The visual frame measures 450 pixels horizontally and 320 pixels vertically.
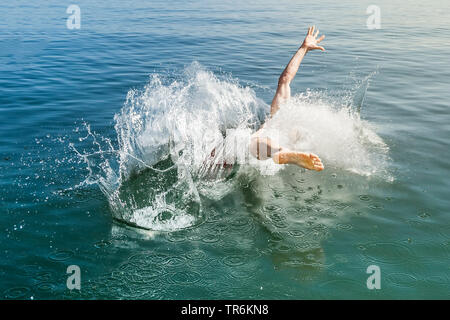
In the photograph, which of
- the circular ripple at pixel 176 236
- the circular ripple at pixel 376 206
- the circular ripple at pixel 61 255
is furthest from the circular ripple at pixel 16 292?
the circular ripple at pixel 376 206

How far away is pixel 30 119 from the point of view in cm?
1034

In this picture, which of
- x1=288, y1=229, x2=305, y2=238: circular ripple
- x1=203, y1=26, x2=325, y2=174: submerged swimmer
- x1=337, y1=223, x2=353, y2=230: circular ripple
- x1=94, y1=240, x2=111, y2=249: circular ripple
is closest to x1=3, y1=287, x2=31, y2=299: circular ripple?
x1=94, y1=240, x2=111, y2=249: circular ripple

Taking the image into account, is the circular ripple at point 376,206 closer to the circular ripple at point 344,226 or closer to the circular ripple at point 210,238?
the circular ripple at point 344,226

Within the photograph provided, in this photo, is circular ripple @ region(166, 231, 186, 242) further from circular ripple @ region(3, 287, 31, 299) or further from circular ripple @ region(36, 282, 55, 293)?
circular ripple @ region(3, 287, 31, 299)

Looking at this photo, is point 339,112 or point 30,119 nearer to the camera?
point 339,112

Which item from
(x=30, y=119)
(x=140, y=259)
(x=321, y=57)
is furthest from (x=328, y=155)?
(x=321, y=57)

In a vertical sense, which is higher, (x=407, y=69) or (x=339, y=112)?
(x=407, y=69)

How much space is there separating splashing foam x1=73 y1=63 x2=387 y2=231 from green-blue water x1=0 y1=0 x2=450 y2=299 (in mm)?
53

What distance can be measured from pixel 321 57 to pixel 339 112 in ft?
29.9

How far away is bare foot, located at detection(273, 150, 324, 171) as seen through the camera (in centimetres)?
628

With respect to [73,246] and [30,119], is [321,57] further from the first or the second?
[73,246]
